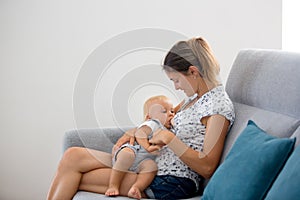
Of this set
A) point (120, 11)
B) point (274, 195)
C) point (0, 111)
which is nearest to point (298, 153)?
point (274, 195)

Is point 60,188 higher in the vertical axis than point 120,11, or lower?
lower

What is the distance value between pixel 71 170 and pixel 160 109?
465 millimetres

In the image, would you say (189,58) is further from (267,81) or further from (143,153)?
(143,153)

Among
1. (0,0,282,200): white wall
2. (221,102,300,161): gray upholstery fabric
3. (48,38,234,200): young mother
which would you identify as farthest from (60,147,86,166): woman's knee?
(0,0,282,200): white wall

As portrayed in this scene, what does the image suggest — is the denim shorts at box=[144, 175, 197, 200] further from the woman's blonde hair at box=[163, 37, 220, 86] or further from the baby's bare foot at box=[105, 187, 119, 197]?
the woman's blonde hair at box=[163, 37, 220, 86]

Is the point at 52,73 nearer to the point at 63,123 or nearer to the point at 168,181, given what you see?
the point at 63,123

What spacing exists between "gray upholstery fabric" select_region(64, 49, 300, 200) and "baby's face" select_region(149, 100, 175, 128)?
0.29 metres

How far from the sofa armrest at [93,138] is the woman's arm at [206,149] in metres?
0.47

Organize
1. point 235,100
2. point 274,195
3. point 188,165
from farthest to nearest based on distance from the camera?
point 235,100 → point 188,165 → point 274,195

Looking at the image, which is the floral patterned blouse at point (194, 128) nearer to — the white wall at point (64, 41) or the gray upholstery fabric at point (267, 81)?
the gray upholstery fabric at point (267, 81)

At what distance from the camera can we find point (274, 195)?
1677 mm

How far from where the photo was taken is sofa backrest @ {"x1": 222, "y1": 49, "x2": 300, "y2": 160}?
6.88ft

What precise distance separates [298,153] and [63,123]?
81.1 inches

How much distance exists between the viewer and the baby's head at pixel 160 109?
2.52 metres
